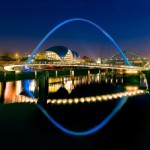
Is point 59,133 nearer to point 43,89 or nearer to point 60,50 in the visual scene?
point 43,89

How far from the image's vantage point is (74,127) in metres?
17.6

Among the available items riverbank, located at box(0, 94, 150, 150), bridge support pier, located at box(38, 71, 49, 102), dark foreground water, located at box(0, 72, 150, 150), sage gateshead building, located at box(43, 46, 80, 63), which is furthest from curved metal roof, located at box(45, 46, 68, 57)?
riverbank, located at box(0, 94, 150, 150)

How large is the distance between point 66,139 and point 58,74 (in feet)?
137

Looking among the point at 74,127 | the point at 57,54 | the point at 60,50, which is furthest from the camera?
the point at 60,50

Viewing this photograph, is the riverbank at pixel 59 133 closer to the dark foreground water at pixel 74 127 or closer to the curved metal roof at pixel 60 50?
the dark foreground water at pixel 74 127

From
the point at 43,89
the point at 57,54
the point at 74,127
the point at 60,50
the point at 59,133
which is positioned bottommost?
the point at 59,133

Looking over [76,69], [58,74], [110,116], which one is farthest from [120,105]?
[76,69]

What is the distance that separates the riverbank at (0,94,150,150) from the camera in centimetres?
1379

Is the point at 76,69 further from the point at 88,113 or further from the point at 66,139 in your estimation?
the point at 66,139

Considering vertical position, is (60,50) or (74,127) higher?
(60,50)

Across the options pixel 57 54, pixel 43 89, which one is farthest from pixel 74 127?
pixel 57 54

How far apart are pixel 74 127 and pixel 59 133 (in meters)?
1.76

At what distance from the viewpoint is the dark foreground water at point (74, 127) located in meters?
14.0

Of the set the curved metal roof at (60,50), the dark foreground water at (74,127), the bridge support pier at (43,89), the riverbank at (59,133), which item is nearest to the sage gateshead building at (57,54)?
the curved metal roof at (60,50)
